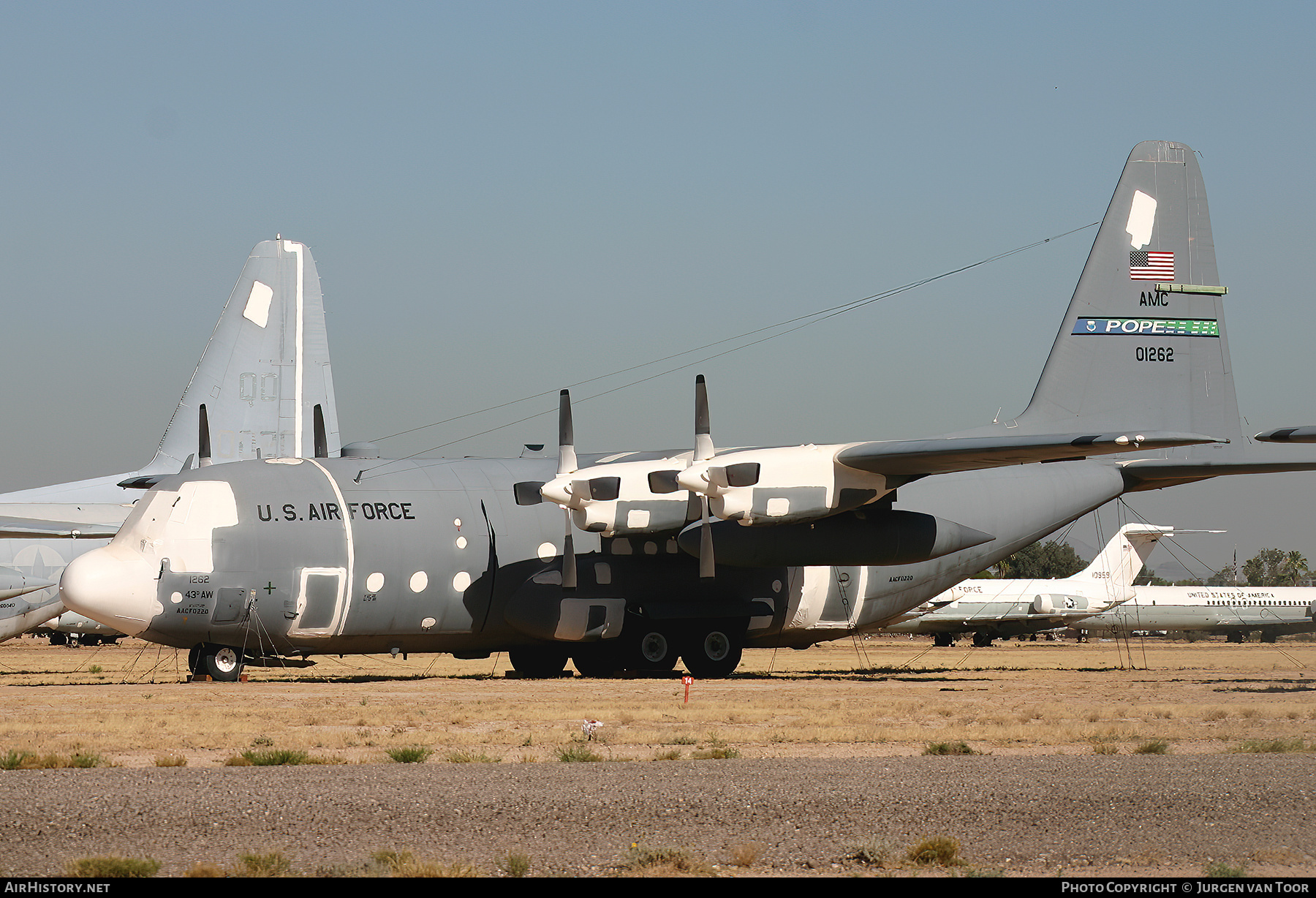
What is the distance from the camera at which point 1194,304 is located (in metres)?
31.2

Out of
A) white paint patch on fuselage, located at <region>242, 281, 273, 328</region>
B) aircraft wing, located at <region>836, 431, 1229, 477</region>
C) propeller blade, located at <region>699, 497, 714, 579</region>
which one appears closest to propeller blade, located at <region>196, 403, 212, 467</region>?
propeller blade, located at <region>699, 497, 714, 579</region>

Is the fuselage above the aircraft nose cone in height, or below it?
below

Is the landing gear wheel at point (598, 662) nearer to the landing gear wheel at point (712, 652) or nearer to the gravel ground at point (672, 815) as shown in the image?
the landing gear wheel at point (712, 652)

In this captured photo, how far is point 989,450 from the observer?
24.0 m

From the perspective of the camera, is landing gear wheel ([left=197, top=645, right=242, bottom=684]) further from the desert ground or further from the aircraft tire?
the desert ground

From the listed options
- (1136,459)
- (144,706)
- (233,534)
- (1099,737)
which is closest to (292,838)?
(1099,737)

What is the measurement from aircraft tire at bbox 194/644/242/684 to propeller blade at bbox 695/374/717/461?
9.02 m

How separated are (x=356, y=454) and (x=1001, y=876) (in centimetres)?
2231

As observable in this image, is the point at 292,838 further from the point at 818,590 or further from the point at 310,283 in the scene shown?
the point at 310,283

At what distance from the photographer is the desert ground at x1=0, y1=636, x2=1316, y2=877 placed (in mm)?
8805

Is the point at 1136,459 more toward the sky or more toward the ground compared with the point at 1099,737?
more toward the sky

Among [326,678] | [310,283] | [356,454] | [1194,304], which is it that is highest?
[310,283]

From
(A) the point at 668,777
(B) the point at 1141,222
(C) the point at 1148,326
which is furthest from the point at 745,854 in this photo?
(B) the point at 1141,222
